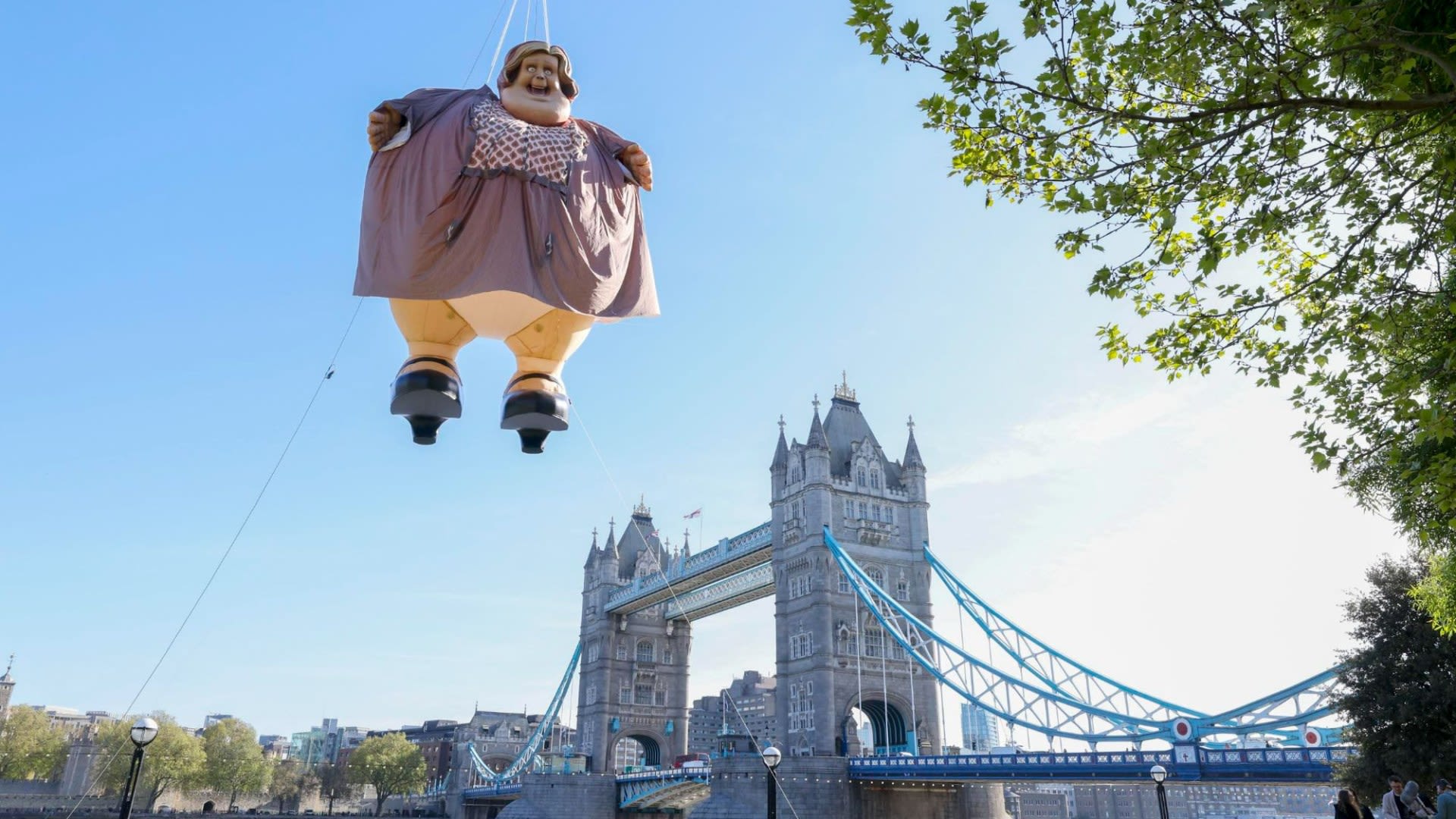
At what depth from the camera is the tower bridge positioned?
2919 cm

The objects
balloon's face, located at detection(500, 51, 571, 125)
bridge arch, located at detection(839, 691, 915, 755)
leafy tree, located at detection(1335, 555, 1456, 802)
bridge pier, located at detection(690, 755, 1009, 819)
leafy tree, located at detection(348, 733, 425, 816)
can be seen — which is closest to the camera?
balloon's face, located at detection(500, 51, 571, 125)

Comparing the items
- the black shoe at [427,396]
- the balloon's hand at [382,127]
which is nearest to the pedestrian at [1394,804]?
the black shoe at [427,396]

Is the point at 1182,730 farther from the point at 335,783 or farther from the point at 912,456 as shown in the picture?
the point at 335,783

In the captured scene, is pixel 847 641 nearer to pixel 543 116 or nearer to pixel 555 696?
pixel 555 696

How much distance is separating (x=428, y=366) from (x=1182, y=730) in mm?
28154

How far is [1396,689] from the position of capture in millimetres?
17609

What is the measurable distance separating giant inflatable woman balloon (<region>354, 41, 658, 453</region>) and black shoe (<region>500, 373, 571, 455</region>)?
0.04 feet

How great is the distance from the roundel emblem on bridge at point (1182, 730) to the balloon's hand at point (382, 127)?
28717 mm

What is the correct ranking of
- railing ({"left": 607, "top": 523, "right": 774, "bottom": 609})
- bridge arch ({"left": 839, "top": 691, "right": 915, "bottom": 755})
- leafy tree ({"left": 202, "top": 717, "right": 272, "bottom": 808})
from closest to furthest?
1. bridge arch ({"left": 839, "top": 691, "right": 915, "bottom": 755})
2. railing ({"left": 607, "top": 523, "right": 774, "bottom": 609})
3. leafy tree ({"left": 202, "top": 717, "right": 272, "bottom": 808})

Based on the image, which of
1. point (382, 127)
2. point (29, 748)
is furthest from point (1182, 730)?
point (29, 748)

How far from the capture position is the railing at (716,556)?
171ft

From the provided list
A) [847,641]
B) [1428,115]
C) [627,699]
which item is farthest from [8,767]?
[1428,115]

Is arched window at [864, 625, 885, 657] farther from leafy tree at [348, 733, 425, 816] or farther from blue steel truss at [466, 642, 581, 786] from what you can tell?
leafy tree at [348, 733, 425, 816]

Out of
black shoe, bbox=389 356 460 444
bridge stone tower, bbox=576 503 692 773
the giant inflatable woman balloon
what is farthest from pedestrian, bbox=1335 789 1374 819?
bridge stone tower, bbox=576 503 692 773
